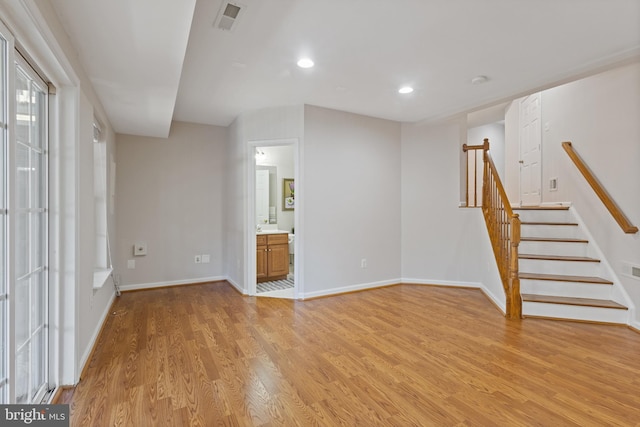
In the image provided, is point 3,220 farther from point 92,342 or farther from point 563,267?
point 563,267

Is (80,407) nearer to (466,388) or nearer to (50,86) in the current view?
(50,86)

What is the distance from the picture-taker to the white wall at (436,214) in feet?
15.9

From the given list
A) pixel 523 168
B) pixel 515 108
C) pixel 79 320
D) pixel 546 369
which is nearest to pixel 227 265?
pixel 79 320

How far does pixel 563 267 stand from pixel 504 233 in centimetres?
79

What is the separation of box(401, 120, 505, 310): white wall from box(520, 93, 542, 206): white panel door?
53.6 inches

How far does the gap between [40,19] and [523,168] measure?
257 inches

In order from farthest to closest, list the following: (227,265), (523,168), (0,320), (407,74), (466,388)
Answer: (523,168) < (227,265) < (407,74) < (466,388) < (0,320)

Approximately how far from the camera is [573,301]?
3.43 m

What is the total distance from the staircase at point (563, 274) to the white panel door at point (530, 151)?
1066 mm

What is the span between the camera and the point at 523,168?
575 centimetres

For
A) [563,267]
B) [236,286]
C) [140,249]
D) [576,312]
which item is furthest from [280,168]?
[576,312]

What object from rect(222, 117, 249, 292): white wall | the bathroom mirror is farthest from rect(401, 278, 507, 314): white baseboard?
the bathroom mirror

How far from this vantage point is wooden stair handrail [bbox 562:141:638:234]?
10.6 ft

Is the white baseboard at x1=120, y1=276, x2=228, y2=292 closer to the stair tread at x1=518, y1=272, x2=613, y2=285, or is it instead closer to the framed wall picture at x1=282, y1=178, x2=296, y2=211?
the framed wall picture at x1=282, y1=178, x2=296, y2=211
